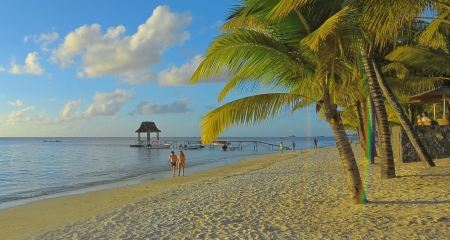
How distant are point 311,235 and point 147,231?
8.85 feet

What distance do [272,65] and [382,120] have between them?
A: 4.06m

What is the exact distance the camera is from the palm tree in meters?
5.87

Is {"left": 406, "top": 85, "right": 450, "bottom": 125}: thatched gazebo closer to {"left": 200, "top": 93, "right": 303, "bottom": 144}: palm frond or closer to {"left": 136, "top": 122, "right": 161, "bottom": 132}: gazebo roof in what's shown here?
{"left": 200, "top": 93, "right": 303, "bottom": 144}: palm frond

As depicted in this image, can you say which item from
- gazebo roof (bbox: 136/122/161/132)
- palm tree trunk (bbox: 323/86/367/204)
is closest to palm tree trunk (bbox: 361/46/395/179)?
palm tree trunk (bbox: 323/86/367/204)

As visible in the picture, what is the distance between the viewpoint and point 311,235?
5199mm

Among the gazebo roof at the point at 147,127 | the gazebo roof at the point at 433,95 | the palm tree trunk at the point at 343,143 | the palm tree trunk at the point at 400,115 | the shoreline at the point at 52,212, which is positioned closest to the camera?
the palm tree trunk at the point at 343,143

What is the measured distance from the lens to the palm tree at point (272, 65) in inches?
231

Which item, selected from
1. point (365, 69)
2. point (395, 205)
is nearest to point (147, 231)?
point (395, 205)

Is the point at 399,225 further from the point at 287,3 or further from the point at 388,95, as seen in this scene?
the point at 388,95

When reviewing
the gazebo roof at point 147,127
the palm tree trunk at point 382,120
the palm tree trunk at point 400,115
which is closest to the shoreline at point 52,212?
the palm tree trunk at point 382,120

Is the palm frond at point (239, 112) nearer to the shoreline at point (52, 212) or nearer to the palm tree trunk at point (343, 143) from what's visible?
the palm tree trunk at point (343, 143)

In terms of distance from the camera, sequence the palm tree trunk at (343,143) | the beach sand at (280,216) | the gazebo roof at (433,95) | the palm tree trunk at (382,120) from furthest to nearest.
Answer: the gazebo roof at (433,95) < the palm tree trunk at (382,120) < the palm tree trunk at (343,143) < the beach sand at (280,216)

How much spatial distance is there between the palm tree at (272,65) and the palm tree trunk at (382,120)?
6.24ft

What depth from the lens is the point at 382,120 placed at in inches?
352
